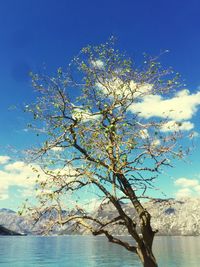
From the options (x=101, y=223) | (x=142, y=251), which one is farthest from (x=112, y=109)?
(x=142, y=251)

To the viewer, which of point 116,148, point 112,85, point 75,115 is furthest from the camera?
point 112,85

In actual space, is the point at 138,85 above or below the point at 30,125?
above

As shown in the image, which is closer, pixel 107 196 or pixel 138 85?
pixel 107 196

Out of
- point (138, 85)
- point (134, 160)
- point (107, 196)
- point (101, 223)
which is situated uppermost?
point (138, 85)

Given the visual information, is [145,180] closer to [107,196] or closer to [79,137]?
[107,196]

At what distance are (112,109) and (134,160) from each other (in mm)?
3123

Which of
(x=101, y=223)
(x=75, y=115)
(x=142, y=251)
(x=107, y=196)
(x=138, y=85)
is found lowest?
(x=142, y=251)

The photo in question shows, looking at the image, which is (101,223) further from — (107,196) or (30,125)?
(30,125)

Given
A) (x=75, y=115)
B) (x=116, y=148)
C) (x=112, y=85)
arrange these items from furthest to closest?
(x=112, y=85), (x=75, y=115), (x=116, y=148)

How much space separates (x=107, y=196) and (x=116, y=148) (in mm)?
2246

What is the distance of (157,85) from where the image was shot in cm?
1830

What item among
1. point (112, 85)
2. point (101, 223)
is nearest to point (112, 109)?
point (112, 85)

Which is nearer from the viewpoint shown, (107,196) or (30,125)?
(107,196)

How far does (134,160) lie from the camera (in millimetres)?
16469
